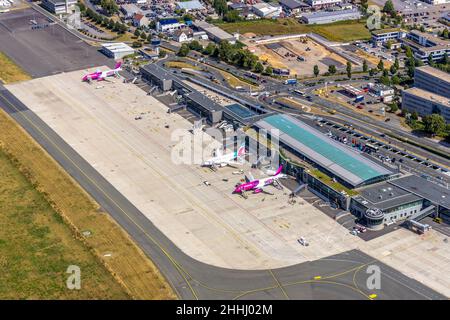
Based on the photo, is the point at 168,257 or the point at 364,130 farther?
the point at 364,130

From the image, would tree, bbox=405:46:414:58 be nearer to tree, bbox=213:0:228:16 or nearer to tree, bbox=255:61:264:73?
tree, bbox=255:61:264:73

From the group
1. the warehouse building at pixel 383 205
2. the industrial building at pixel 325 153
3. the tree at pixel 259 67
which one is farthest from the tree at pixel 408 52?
the warehouse building at pixel 383 205

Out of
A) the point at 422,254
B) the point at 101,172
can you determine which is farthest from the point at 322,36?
the point at 422,254

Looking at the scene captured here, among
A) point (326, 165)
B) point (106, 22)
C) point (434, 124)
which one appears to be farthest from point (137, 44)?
point (326, 165)

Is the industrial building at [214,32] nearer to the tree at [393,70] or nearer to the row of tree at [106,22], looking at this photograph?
the row of tree at [106,22]

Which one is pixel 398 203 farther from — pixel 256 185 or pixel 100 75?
pixel 100 75

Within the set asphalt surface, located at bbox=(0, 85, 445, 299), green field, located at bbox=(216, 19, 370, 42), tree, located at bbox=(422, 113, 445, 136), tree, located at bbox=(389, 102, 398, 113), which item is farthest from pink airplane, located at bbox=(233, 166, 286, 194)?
green field, located at bbox=(216, 19, 370, 42)

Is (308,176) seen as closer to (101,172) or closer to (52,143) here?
(101,172)
